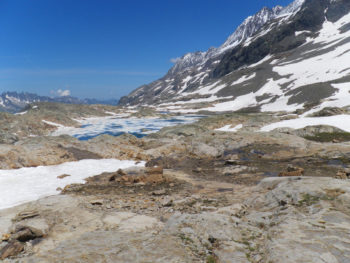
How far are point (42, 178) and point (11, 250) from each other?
1203cm

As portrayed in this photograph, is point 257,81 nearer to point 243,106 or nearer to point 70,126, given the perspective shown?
point 243,106

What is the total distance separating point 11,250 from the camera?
695cm

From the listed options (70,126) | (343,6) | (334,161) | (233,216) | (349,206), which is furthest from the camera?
(343,6)

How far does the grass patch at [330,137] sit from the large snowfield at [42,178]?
2288 centimetres

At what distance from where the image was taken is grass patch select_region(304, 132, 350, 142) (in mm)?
27106

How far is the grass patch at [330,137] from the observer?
27106mm

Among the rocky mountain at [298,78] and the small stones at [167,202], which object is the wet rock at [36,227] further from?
the rocky mountain at [298,78]

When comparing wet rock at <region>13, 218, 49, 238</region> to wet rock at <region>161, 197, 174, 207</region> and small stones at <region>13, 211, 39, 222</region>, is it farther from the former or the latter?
wet rock at <region>161, 197, 174, 207</region>

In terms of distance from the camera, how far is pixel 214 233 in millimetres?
7184

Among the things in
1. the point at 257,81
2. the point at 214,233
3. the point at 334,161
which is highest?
the point at 257,81

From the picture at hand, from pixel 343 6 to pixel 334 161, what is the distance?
849 feet

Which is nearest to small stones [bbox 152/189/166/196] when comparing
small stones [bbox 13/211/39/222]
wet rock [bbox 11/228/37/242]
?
small stones [bbox 13/211/39/222]

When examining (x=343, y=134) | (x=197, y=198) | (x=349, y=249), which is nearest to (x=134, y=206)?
(x=197, y=198)

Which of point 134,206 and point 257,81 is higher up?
point 257,81
